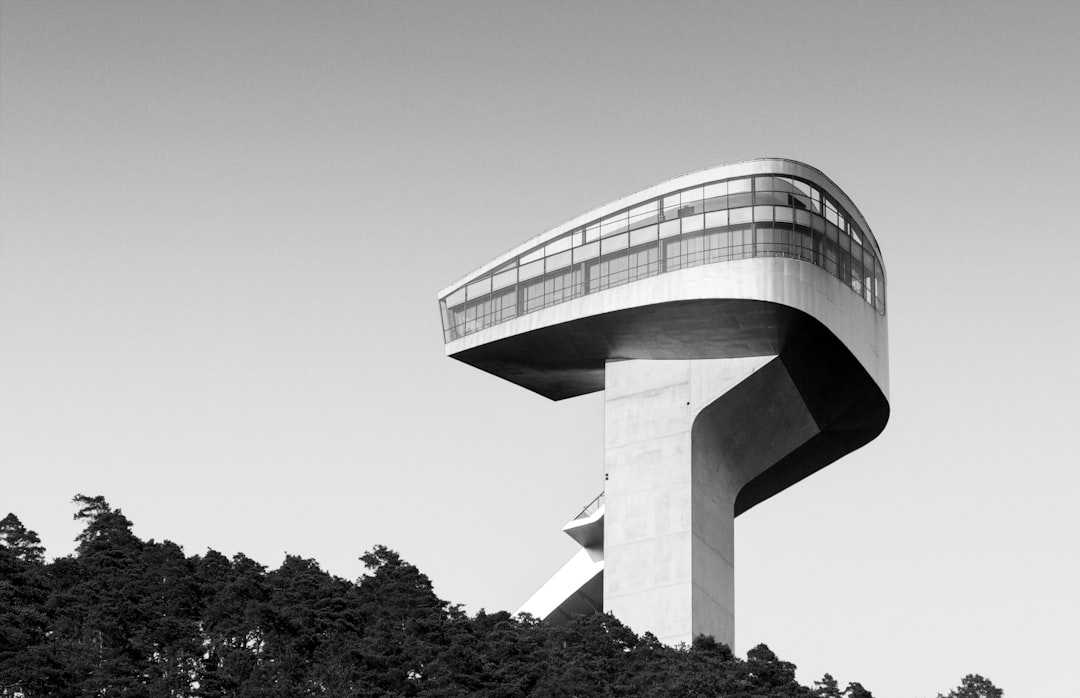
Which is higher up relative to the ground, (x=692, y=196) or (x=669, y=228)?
(x=692, y=196)

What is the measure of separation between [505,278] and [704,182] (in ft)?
26.1

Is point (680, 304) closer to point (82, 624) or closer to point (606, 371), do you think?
point (606, 371)

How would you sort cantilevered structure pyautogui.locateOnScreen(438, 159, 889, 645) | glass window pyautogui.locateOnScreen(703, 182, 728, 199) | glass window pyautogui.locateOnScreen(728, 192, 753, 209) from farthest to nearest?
glass window pyautogui.locateOnScreen(703, 182, 728, 199) < glass window pyautogui.locateOnScreen(728, 192, 753, 209) < cantilevered structure pyautogui.locateOnScreen(438, 159, 889, 645)

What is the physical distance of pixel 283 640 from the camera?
1564 inches

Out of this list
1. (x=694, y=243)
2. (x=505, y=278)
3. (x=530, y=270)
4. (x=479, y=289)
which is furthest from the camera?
(x=479, y=289)

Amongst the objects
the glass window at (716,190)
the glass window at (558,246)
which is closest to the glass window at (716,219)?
the glass window at (716,190)

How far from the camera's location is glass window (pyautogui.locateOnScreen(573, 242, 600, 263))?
53.6 m

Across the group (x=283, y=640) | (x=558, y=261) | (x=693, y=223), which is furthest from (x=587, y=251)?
(x=283, y=640)

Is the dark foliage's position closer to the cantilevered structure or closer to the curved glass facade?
the cantilevered structure

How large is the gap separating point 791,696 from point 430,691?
938 centimetres

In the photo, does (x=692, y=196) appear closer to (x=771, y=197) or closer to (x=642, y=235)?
(x=642, y=235)

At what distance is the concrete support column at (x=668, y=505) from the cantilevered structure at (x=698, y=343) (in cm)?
5

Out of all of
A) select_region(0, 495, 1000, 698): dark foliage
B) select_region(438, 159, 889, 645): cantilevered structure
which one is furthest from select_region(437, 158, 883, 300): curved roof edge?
select_region(0, 495, 1000, 698): dark foliage

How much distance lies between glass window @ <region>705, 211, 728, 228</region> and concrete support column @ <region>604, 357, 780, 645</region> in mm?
4278
